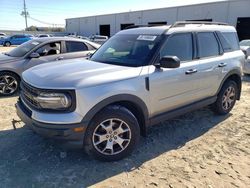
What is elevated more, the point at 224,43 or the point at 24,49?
the point at 224,43

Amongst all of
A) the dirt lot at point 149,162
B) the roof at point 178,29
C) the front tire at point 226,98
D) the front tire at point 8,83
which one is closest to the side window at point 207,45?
the roof at point 178,29

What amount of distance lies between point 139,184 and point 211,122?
2.64 meters

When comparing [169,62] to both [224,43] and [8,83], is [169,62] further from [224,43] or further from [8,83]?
[8,83]

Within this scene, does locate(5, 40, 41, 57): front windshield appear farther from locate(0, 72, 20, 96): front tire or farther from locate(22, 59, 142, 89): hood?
locate(22, 59, 142, 89): hood

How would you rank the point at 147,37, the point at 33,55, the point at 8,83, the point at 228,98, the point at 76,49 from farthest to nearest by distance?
1. the point at 76,49
2. the point at 33,55
3. the point at 8,83
4. the point at 228,98
5. the point at 147,37

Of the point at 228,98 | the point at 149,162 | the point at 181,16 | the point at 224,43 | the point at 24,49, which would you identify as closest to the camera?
the point at 149,162

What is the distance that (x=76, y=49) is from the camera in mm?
7738

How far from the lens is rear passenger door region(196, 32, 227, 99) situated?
4.59 meters

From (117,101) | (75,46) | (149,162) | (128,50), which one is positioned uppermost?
(128,50)

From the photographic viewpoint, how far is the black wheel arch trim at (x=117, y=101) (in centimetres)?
317

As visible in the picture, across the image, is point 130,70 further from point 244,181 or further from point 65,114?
point 244,181

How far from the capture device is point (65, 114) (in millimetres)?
3080

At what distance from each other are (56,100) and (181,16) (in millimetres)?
33775

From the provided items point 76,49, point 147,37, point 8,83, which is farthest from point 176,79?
point 8,83
